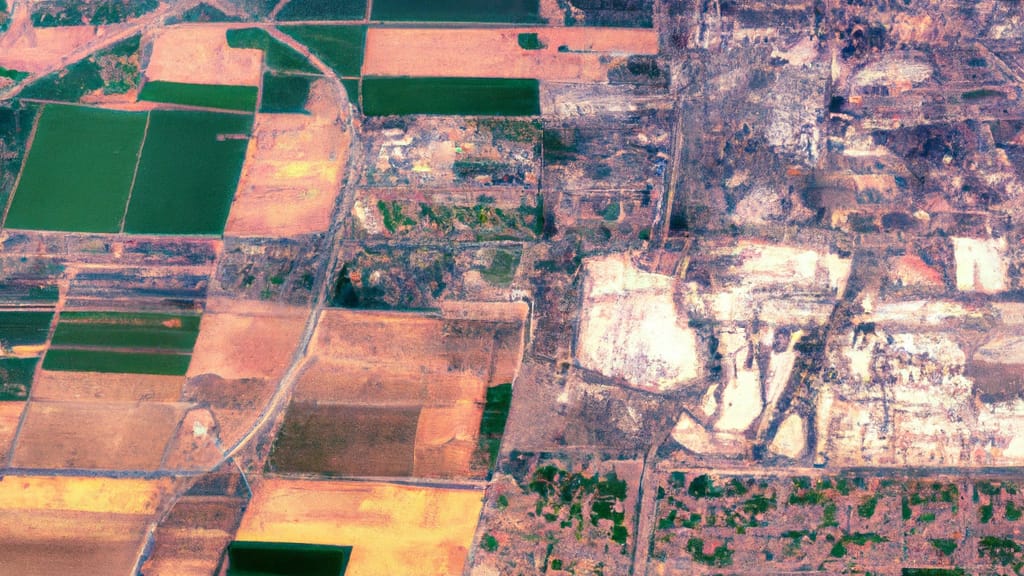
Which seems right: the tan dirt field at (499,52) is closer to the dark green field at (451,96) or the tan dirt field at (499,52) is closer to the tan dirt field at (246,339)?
the dark green field at (451,96)

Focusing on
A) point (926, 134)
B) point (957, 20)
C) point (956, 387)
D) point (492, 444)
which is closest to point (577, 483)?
point (492, 444)

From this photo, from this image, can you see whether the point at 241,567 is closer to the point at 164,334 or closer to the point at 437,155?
the point at 164,334

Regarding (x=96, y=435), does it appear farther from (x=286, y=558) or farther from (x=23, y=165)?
(x=23, y=165)

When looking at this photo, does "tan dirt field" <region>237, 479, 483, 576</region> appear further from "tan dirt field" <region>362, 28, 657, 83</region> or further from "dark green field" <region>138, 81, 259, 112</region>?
"tan dirt field" <region>362, 28, 657, 83</region>

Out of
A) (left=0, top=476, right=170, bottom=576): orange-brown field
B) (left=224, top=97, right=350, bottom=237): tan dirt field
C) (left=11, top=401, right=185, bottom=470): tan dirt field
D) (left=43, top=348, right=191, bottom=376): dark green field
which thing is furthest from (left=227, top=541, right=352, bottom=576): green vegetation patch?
(left=224, top=97, right=350, bottom=237): tan dirt field

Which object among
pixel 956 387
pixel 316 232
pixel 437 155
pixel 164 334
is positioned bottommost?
pixel 164 334

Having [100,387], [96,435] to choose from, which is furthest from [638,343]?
[96,435]
